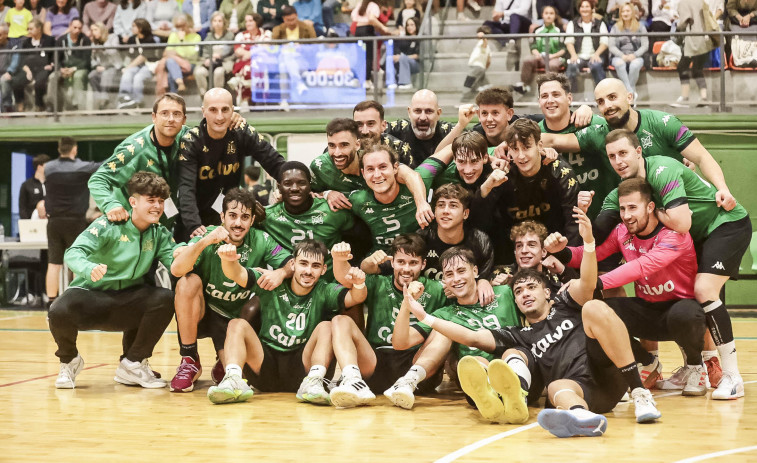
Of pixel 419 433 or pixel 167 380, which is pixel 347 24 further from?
pixel 419 433

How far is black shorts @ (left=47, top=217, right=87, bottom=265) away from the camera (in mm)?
11930

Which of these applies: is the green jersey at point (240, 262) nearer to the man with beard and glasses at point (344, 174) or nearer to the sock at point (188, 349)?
the sock at point (188, 349)

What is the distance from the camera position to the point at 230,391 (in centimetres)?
585

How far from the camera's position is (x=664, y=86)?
12.0 meters

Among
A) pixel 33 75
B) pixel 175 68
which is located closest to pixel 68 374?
pixel 175 68

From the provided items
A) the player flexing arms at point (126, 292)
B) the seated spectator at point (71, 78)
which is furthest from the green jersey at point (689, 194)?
the seated spectator at point (71, 78)

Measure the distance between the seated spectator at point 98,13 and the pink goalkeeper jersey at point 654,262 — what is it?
11.3 meters

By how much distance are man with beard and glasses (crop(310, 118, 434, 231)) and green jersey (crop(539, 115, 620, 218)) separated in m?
1.31

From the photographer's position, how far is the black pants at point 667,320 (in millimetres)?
6117

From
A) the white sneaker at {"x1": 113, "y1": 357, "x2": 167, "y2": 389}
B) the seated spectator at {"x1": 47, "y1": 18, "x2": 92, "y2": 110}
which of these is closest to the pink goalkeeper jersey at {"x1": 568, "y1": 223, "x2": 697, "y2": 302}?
the white sneaker at {"x1": 113, "y1": 357, "x2": 167, "y2": 389}

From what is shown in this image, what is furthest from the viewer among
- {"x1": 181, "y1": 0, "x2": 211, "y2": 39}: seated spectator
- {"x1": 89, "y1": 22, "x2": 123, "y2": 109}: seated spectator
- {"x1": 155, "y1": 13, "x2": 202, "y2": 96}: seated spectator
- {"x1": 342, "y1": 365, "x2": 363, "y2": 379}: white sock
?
{"x1": 181, "y1": 0, "x2": 211, "y2": 39}: seated spectator

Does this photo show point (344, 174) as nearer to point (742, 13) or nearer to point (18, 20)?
point (742, 13)

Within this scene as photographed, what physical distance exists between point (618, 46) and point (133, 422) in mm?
8921

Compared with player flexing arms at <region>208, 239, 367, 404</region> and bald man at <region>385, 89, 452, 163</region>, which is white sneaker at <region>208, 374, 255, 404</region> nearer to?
player flexing arms at <region>208, 239, 367, 404</region>
